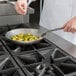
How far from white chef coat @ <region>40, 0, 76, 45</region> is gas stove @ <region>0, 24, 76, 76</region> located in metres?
0.56

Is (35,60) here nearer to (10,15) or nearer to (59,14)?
(10,15)

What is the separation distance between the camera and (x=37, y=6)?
6.11 feet

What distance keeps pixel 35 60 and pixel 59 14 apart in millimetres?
813

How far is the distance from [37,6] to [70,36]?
2.02 feet

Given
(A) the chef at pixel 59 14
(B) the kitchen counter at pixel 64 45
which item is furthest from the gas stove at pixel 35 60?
(A) the chef at pixel 59 14

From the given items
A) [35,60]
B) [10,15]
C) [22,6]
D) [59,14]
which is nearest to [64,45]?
[35,60]

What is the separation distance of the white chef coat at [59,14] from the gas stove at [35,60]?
0.56 meters

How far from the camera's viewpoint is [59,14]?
148cm

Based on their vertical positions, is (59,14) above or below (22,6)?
below

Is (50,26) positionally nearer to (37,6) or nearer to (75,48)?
(37,6)

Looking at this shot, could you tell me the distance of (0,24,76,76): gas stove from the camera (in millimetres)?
646

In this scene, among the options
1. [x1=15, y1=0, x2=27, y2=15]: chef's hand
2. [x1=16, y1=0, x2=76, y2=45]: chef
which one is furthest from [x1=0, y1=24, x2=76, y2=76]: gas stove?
[x1=16, y1=0, x2=76, y2=45]: chef

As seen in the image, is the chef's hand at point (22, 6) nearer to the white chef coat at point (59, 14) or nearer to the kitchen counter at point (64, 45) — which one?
the kitchen counter at point (64, 45)

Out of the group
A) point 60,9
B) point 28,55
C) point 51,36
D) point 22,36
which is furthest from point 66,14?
point 28,55
